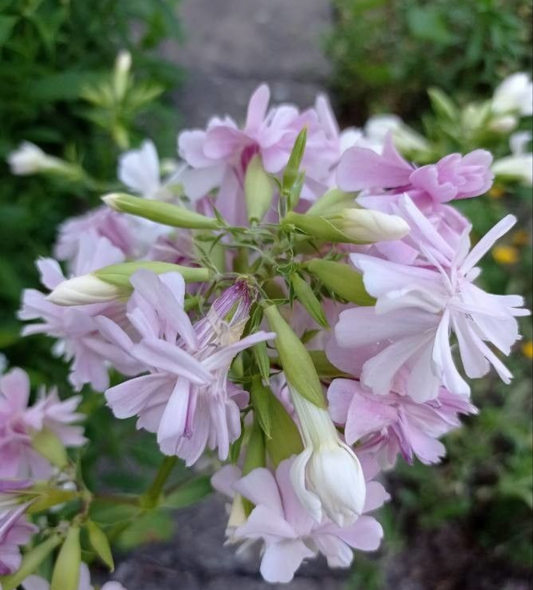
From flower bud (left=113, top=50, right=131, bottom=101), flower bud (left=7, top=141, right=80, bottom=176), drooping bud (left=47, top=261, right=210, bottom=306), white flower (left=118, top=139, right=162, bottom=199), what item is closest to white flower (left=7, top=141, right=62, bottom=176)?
flower bud (left=7, top=141, right=80, bottom=176)

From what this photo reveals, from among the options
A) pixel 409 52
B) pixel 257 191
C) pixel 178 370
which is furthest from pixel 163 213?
pixel 409 52

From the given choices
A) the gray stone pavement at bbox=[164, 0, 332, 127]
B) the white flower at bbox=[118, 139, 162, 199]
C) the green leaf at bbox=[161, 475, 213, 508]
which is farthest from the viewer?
the gray stone pavement at bbox=[164, 0, 332, 127]

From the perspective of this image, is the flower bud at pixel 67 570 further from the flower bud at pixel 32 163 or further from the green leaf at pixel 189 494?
the flower bud at pixel 32 163

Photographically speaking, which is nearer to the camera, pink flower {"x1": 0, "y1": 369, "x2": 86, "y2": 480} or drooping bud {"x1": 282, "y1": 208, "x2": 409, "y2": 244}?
drooping bud {"x1": 282, "y1": 208, "x2": 409, "y2": 244}

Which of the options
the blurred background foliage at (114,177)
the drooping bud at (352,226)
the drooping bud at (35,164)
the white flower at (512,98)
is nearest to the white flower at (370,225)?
the drooping bud at (352,226)

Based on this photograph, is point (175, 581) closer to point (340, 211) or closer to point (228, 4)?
point (340, 211)

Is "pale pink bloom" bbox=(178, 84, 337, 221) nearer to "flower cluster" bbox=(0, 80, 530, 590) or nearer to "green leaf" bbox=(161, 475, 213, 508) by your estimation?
"flower cluster" bbox=(0, 80, 530, 590)

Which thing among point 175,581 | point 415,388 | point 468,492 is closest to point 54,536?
point 415,388
